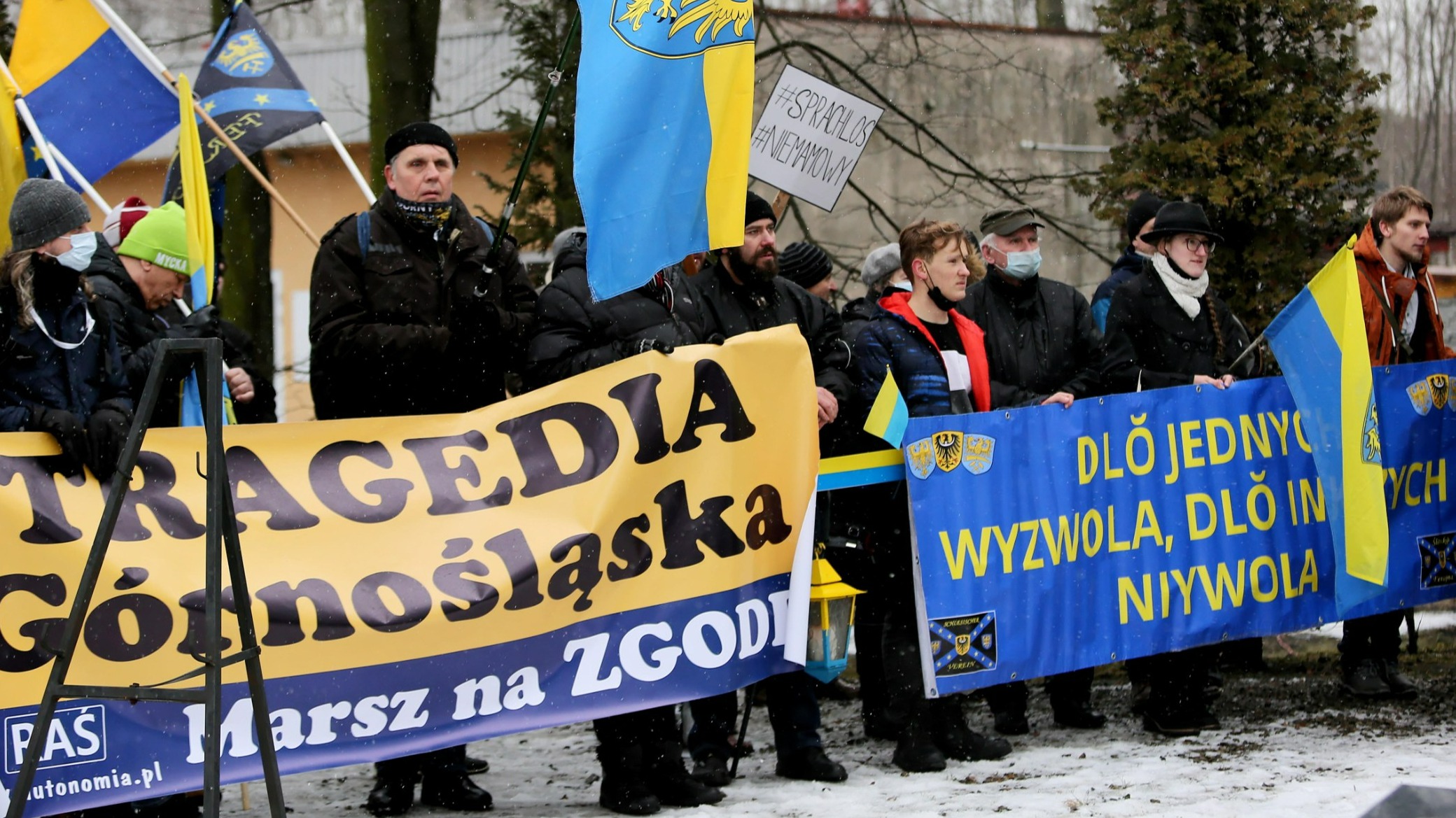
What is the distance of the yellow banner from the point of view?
4.93m

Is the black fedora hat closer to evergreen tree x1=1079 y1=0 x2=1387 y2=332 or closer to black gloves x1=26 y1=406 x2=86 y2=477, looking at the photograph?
evergreen tree x1=1079 y1=0 x2=1387 y2=332

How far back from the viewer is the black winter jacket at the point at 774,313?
20.7 ft

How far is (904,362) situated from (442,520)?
6.41 feet

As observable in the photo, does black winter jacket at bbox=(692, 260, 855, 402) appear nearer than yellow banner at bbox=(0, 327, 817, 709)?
No

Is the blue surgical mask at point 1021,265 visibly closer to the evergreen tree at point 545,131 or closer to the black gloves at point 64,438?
the black gloves at point 64,438

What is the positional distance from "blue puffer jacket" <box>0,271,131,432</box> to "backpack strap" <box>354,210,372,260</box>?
2.92 feet

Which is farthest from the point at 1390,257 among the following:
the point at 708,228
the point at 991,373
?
the point at 708,228

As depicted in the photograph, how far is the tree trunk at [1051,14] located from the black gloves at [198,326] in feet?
38.7

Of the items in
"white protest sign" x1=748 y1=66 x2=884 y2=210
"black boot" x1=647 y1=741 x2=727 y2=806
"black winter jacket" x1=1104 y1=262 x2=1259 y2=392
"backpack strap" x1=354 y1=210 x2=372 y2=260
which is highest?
"white protest sign" x1=748 y1=66 x2=884 y2=210

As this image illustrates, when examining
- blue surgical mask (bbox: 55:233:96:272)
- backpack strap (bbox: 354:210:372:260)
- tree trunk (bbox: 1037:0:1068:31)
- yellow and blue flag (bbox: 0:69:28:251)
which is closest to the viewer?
blue surgical mask (bbox: 55:233:96:272)

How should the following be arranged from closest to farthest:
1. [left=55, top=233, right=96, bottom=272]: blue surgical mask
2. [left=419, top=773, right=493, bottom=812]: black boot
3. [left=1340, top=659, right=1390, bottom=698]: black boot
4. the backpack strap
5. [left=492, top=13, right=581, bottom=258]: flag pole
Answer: [left=492, top=13, right=581, bottom=258]: flag pole → [left=55, top=233, right=96, bottom=272]: blue surgical mask → [left=419, top=773, right=493, bottom=812]: black boot → the backpack strap → [left=1340, top=659, right=1390, bottom=698]: black boot

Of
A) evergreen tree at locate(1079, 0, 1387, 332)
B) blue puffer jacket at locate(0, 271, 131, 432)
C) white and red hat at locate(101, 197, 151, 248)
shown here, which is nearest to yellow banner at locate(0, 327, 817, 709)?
blue puffer jacket at locate(0, 271, 131, 432)

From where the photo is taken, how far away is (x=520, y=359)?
6031 millimetres

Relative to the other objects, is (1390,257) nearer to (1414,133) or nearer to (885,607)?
(885,607)
